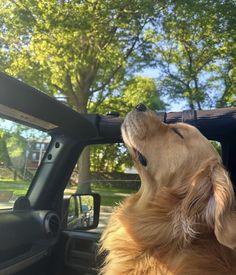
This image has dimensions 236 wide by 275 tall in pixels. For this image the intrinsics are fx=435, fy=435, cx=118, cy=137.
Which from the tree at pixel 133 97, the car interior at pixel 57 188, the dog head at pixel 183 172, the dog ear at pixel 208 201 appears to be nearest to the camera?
the dog ear at pixel 208 201

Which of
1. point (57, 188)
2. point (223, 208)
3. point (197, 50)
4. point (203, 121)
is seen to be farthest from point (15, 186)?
point (197, 50)

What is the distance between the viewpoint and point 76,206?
3695mm

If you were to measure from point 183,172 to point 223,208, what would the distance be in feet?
2.48

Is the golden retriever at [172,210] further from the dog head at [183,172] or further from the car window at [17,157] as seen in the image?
the car window at [17,157]

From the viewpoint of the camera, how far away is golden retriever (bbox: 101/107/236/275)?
7.91 feet

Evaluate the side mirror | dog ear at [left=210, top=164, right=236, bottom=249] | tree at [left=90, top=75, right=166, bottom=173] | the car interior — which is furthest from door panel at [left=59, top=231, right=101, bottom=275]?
tree at [left=90, top=75, right=166, bottom=173]

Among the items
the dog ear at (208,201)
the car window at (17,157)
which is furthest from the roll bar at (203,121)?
the car window at (17,157)

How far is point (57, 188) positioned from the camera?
3.45 m

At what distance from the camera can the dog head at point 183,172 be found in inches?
93.1

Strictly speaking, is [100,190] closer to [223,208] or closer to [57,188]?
[57,188]

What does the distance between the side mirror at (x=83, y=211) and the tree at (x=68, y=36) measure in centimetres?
1202

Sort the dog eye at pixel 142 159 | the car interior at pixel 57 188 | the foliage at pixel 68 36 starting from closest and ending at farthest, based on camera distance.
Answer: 1. the car interior at pixel 57 188
2. the dog eye at pixel 142 159
3. the foliage at pixel 68 36

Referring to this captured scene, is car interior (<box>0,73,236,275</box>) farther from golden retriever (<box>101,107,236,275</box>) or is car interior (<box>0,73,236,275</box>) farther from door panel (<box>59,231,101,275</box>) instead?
golden retriever (<box>101,107,236,275</box>)

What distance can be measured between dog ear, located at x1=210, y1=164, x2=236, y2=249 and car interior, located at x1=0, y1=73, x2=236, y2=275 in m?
0.39
